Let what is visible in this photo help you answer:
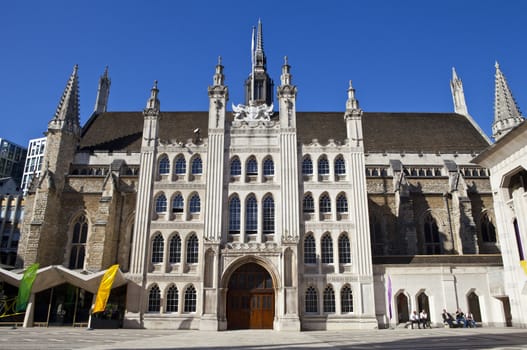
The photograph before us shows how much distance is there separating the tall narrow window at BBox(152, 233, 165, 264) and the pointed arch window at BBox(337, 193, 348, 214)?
13888 mm

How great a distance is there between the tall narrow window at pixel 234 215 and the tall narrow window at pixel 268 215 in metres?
2.03

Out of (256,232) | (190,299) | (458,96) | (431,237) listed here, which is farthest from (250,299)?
(458,96)

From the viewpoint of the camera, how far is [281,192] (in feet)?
101

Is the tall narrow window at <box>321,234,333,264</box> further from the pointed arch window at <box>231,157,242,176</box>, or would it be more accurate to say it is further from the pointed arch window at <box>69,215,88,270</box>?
the pointed arch window at <box>69,215,88,270</box>

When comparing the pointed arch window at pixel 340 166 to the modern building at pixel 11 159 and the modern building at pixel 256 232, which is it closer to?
the modern building at pixel 256 232

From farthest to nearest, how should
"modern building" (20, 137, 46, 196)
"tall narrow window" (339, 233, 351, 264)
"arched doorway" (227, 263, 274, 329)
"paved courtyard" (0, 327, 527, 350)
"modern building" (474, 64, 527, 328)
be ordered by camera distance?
"modern building" (20, 137, 46, 196), "tall narrow window" (339, 233, 351, 264), "arched doorway" (227, 263, 274, 329), "modern building" (474, 64, 527, 328), "paved courtyard" (0, 327, 527, 350)

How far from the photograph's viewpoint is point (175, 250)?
3069 centimetres

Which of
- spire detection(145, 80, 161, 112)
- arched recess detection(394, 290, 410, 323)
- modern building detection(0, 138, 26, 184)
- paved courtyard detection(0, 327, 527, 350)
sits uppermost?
modern building detection(0, 138, 26, 184)

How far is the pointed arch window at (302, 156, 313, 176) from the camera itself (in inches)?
1275

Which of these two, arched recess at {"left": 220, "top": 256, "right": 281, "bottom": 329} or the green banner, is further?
arched recess at {"left": 220, "top": 256, "right": 281, "bottom": 329}

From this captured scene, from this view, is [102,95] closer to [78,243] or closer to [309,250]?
[78,243]

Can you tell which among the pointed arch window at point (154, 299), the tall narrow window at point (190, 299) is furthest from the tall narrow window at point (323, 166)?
the pointed arch window at point (154, 299)

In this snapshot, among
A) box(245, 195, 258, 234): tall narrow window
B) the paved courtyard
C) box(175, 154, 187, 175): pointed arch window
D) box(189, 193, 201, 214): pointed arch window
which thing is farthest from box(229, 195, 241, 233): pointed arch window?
the paved courtyard

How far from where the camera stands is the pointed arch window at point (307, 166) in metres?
32.4
